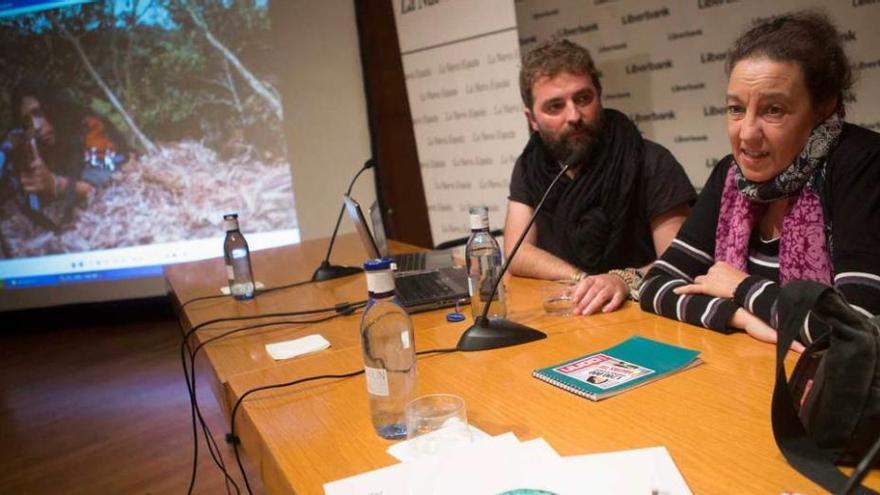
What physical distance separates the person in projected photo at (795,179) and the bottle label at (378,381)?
2.22 ft

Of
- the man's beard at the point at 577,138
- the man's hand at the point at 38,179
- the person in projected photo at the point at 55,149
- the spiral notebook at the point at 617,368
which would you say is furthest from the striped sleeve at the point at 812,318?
the man's hand at the point at 38,179

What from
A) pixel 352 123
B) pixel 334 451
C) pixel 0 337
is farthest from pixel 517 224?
pixel 0 337

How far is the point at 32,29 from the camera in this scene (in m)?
4.19

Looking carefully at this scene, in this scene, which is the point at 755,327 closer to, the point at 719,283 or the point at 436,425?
the point at 719,283

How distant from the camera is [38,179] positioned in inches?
170

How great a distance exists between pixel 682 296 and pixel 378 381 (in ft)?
2.36

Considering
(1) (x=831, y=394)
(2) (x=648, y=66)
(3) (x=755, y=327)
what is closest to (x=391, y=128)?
(2) (x=648, y=66)

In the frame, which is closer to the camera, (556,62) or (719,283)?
(719,283)

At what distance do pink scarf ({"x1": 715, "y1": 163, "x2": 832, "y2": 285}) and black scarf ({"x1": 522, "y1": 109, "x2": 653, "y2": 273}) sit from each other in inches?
21.7

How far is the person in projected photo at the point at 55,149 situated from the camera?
424cm

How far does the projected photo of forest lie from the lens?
420 cm

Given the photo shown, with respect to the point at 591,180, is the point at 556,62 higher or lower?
higher

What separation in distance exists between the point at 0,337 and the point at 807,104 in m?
5.11

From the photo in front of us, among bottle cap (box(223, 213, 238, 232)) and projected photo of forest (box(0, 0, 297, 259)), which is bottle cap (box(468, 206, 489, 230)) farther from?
projected photo of forest (box(0, 0, 297, 259))
